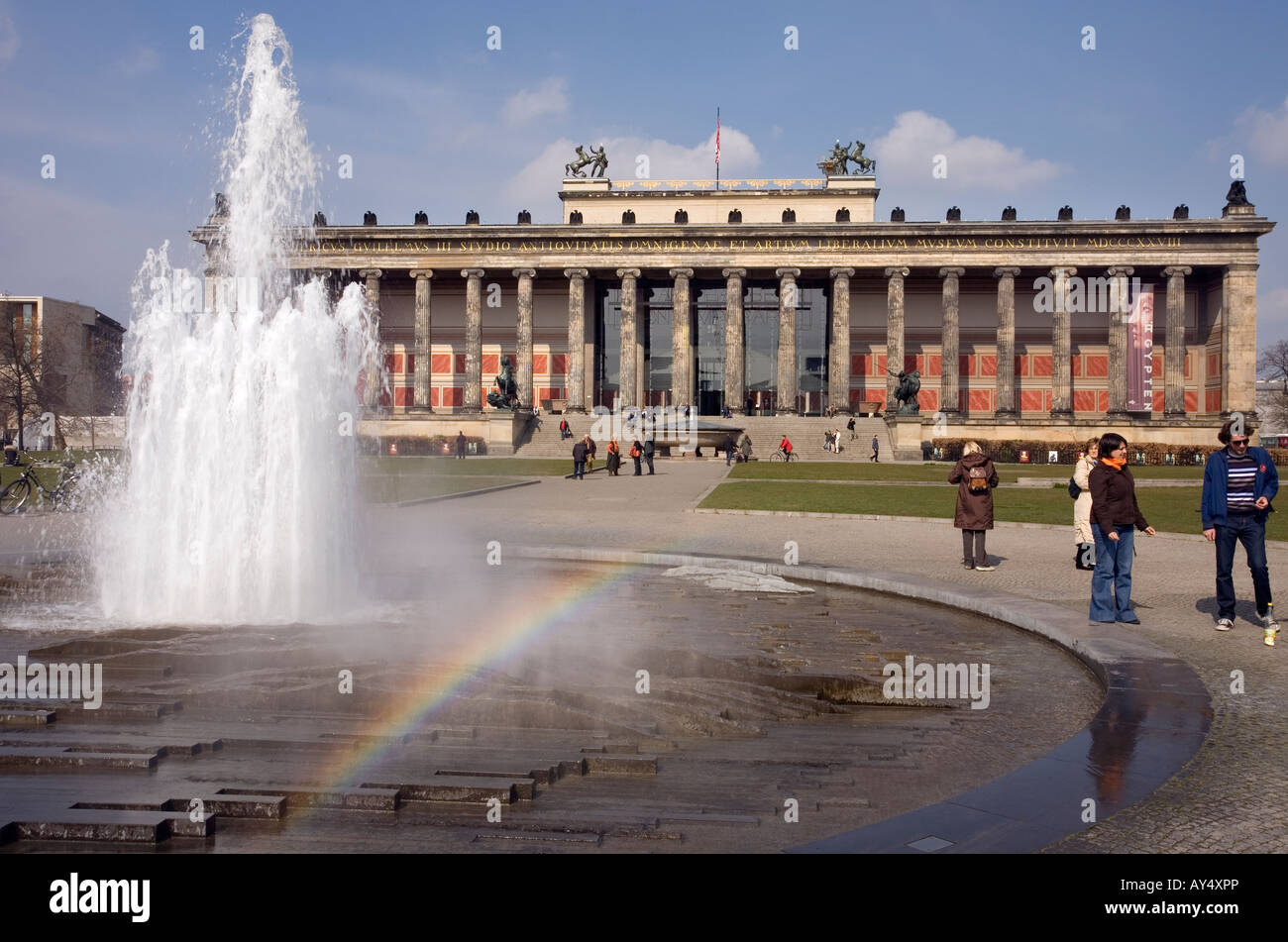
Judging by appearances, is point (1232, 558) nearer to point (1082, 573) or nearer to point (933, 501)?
point (1082, 573)

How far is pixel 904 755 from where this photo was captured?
650 centimetres

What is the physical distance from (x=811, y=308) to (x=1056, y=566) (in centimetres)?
6229

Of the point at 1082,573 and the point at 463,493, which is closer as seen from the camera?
the point at 1082,573

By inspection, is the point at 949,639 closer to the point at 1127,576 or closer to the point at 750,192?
the point at 1127,576

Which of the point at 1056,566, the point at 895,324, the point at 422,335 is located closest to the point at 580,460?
the point at 1056,566

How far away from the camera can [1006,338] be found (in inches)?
2763

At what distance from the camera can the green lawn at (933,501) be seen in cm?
2383

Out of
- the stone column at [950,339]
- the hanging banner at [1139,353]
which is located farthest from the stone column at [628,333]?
the hanging banner at [1139,353]

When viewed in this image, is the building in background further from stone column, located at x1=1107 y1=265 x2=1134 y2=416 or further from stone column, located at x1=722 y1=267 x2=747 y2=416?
stone column, located at x1=1107 y1=265 x2=1134 y2=416

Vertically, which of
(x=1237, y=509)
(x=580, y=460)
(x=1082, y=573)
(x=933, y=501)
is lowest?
(x=1082, y=573)

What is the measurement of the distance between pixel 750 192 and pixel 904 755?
239 ft

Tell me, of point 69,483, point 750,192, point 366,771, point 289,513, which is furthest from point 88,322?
point 366,771

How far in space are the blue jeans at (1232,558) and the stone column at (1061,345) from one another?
202ft

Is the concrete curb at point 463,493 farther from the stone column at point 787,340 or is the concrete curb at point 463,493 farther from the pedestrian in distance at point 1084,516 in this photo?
the stone column at point 787,340
